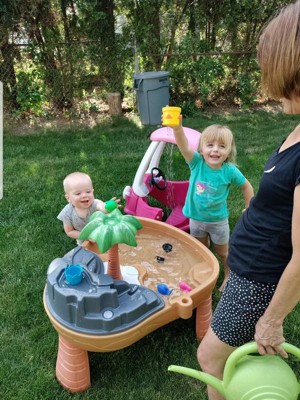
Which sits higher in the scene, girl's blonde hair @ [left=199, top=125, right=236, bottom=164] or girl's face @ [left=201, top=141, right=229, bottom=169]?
girl's blonde hair @ [left=199, top=125, right=236, bottom=164]

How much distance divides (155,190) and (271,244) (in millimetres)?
2055

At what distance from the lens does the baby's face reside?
102 inches

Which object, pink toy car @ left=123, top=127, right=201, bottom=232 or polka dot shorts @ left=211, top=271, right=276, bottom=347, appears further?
pink toy car @ left=123, top=127, right=201, bottom=232

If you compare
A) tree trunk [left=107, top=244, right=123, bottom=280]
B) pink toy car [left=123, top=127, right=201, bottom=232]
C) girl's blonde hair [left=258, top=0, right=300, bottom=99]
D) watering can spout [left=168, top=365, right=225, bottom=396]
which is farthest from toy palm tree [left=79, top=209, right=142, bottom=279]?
pink toy car [left=123, top=127, right=201, bottom=232]

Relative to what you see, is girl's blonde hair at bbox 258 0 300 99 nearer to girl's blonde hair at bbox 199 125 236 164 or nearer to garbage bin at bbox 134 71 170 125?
girl's blonde hair at bbox 199 125 236 164

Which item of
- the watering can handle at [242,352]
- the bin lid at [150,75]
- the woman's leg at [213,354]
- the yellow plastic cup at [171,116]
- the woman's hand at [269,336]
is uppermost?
the yellow plastic cup at [171,116]

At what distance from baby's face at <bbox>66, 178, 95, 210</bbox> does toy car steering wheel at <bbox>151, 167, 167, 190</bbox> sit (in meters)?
0.67

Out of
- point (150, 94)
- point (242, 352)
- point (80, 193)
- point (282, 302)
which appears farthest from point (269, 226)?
point (150, 94)

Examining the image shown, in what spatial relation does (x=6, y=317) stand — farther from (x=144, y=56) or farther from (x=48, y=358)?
(x=144, y=56)

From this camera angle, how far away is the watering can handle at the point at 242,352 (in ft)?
4.03

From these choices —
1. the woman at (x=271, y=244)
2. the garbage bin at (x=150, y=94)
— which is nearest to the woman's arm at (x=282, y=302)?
the woman at (x=271, y=244)

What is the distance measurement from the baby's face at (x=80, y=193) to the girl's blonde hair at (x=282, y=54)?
5.46 feet

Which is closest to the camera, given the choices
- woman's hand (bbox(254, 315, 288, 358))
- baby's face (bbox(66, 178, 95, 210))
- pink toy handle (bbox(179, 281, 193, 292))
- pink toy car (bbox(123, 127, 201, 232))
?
woman's hand (bbox(254, 315, 288, 358))

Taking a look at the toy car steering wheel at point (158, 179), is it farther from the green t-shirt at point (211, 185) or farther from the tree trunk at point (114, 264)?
the tree trunk at point (114, 264)
